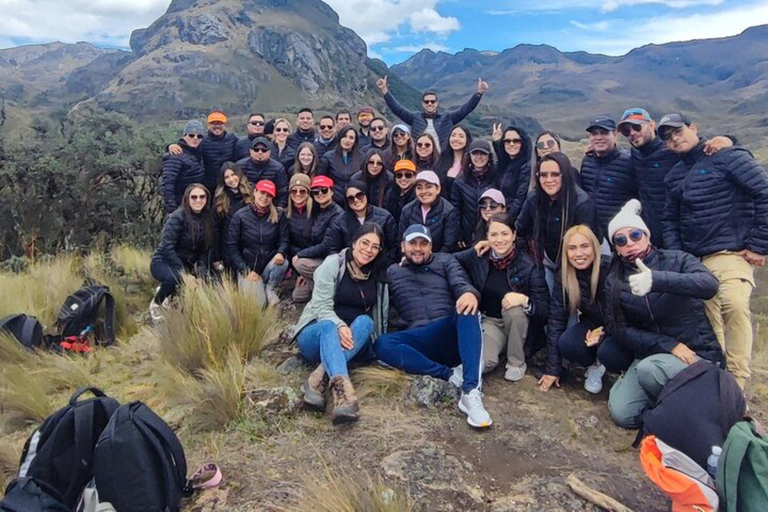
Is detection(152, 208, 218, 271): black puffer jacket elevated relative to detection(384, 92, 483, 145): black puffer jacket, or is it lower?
lower

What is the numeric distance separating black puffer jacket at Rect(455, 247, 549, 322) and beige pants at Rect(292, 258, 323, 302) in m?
1.99

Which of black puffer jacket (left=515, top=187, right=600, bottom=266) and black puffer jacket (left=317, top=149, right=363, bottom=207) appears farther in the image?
black puffer jacket (left=317, top=149, right=363, bottom=207)

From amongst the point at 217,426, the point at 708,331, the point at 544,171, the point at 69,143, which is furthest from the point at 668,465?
the point at 69,143

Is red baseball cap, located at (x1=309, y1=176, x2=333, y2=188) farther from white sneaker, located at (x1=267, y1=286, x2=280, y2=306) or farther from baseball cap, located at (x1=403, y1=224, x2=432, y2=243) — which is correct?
baseball cap, located at (x1=403, y1=224, x2=432, y2=243)

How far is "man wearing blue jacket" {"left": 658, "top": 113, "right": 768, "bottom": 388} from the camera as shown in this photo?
167 inches

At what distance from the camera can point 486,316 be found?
16.5 feet

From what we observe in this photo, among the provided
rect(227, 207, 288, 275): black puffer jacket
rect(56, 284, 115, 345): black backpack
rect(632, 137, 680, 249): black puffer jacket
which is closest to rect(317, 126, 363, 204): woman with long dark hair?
rect(227, 207, 288, 275): black puffer jacket

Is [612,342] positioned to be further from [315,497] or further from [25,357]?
[25,357]

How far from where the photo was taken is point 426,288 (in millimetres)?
4891

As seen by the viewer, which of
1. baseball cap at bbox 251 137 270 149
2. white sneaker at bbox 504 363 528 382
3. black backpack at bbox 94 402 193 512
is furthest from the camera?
baseball cap at bbox 251 137 270 149

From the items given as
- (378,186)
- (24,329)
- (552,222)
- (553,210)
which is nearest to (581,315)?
(552,222)

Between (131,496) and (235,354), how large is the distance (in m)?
2.00

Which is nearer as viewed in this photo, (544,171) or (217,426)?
(217,426)

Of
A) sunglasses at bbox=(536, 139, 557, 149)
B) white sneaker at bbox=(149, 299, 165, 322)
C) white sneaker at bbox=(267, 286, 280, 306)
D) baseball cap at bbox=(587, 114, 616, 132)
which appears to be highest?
baseball cap at bbox=(587, 114, 616, 132)
